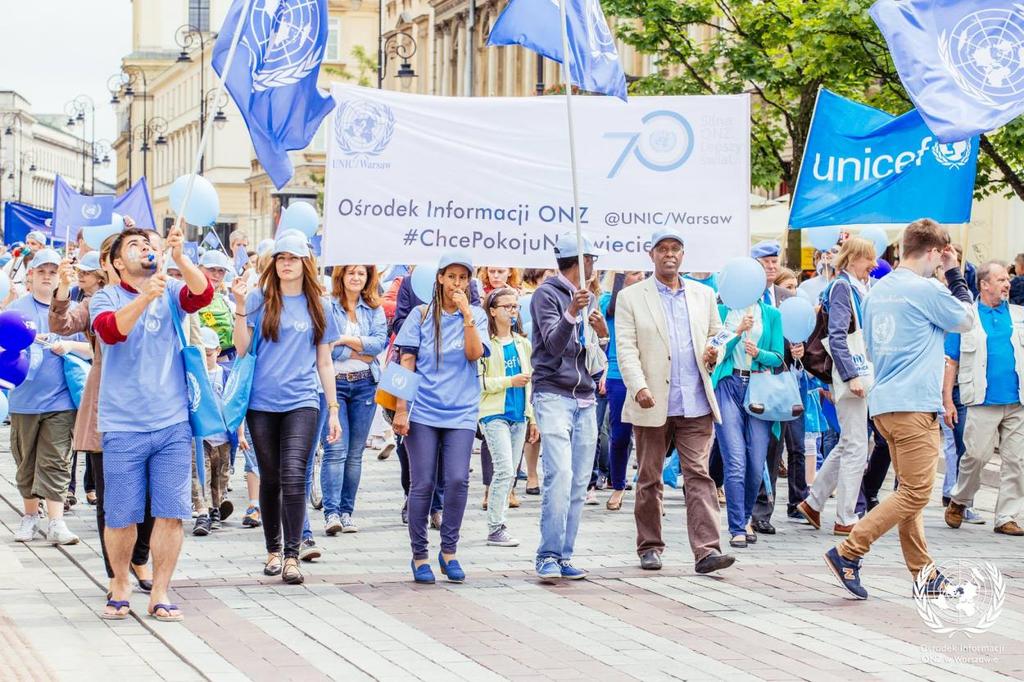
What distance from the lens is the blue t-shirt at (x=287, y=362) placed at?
9312 millimetres

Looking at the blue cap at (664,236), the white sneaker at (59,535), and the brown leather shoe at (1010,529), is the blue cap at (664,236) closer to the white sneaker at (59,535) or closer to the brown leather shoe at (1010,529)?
the brown leather shoe at (1010,529)

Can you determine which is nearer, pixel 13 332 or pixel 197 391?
pixel 13 332

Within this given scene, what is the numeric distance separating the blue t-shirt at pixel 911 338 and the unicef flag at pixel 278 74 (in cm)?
351

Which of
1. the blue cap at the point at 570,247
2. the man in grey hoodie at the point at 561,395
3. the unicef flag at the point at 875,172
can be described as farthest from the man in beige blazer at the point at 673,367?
the unicef flag at the point at 875,172

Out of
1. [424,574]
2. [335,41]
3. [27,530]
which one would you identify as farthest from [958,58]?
[335,41]

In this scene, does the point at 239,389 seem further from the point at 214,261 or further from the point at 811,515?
the point at 811,515

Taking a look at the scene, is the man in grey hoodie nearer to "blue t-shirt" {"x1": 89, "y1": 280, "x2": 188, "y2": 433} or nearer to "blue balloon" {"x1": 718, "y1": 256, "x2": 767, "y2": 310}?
"blue balloon" {"x1": 718, "y1": 256, "x2": 767, "y2": 310}

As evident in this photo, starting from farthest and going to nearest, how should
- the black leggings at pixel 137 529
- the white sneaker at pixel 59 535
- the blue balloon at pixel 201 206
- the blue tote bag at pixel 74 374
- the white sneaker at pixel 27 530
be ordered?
the blue balloon at pixel 201 206, the blue tote bag at pixel 74 374, the white sneaker at pixel 27 530, the white sneaker at pixel 59 535, the black leggings at pixel 137 529

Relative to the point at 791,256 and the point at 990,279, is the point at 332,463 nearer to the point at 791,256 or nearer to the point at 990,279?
the point at 990,279

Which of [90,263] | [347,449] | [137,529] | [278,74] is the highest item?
[278,74]

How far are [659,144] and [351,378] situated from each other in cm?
255

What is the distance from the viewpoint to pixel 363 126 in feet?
35.6

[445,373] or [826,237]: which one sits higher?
[826,237]

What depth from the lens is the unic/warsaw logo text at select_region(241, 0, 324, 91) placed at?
987cm
